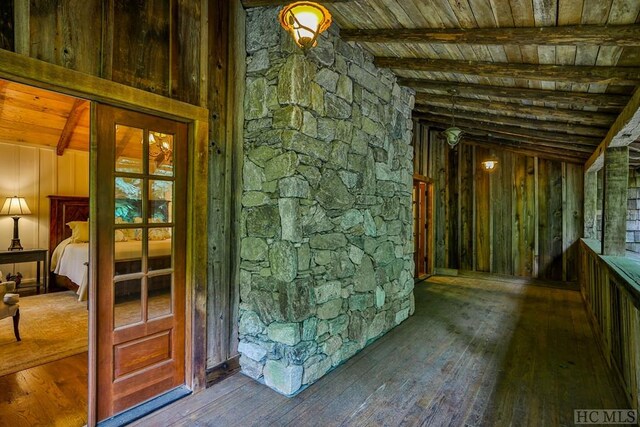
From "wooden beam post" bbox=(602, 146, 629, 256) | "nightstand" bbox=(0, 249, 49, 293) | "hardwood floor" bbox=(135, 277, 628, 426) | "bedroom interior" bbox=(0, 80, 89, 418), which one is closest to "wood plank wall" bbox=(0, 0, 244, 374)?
"hardwood floor" bbox=(135, 277, 628, 426)

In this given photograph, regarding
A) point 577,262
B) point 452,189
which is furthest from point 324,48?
point 577,262

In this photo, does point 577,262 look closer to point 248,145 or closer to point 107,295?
point 248,145

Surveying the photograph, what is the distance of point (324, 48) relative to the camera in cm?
273

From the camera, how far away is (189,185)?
2434mm

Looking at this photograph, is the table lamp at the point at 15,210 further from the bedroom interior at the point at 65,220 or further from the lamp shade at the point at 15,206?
the bedroom interior at the point at 65,220

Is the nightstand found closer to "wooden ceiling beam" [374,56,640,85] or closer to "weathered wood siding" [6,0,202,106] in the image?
"weathered wood siding" [6,0,202,106]

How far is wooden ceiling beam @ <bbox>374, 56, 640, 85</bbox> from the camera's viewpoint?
2.54 m

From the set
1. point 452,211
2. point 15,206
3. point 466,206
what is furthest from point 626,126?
point 15,206

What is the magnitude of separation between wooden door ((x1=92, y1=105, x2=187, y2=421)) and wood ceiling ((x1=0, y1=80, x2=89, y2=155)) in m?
2.38

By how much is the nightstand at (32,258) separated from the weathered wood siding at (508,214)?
754cm

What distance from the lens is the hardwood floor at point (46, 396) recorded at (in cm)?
211

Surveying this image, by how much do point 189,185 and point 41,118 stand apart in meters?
4.22

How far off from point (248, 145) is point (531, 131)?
4582 mm

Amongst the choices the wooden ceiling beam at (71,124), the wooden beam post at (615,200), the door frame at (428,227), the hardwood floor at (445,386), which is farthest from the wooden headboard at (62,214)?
the wooden beam post at (615,200)
